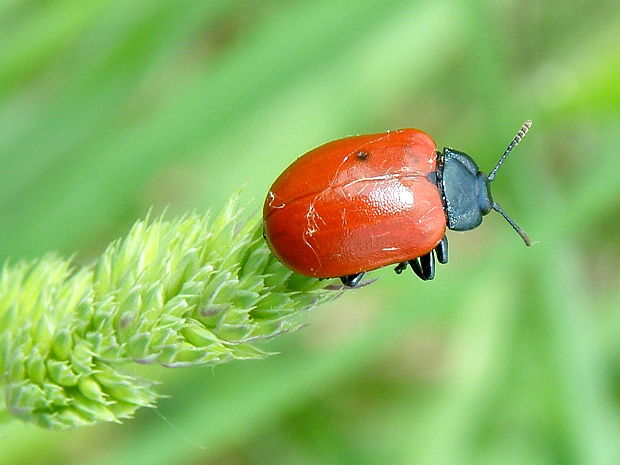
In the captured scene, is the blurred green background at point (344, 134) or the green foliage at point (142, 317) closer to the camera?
the green foliage at point (142, 317)

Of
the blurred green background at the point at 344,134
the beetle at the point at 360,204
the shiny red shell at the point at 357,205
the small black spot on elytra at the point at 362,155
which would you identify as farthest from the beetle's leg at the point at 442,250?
the blurred green background at the point at 344,134

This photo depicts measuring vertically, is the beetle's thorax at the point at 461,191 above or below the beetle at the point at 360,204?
below

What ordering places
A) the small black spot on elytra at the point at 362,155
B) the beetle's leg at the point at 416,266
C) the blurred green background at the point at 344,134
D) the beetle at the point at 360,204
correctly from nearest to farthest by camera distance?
the beetle at the point at 360,204
the small black spot on elytra at the point at 362,155
the beetle's leg at the point at 416,266
the blurred green background at the point at 344,134

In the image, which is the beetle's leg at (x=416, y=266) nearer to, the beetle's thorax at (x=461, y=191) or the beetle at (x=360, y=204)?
the beetle at (x=360, y=204)

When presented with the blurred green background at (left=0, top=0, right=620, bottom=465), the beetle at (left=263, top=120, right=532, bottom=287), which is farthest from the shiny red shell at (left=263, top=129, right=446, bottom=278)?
the blurred green background at (left=0, top=0, right=620, bottom=465)

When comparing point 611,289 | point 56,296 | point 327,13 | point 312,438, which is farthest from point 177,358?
point 611,289

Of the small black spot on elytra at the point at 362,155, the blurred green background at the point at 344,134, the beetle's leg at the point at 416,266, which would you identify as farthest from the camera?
the blurred green background at the point at 344,134

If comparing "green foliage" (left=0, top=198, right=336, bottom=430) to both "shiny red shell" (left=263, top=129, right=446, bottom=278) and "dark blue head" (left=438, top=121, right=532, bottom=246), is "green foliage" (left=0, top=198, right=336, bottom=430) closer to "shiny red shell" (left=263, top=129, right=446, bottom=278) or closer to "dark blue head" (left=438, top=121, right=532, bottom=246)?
"shiny red shell" (left=263, top=129, right=446, bottom=278)
